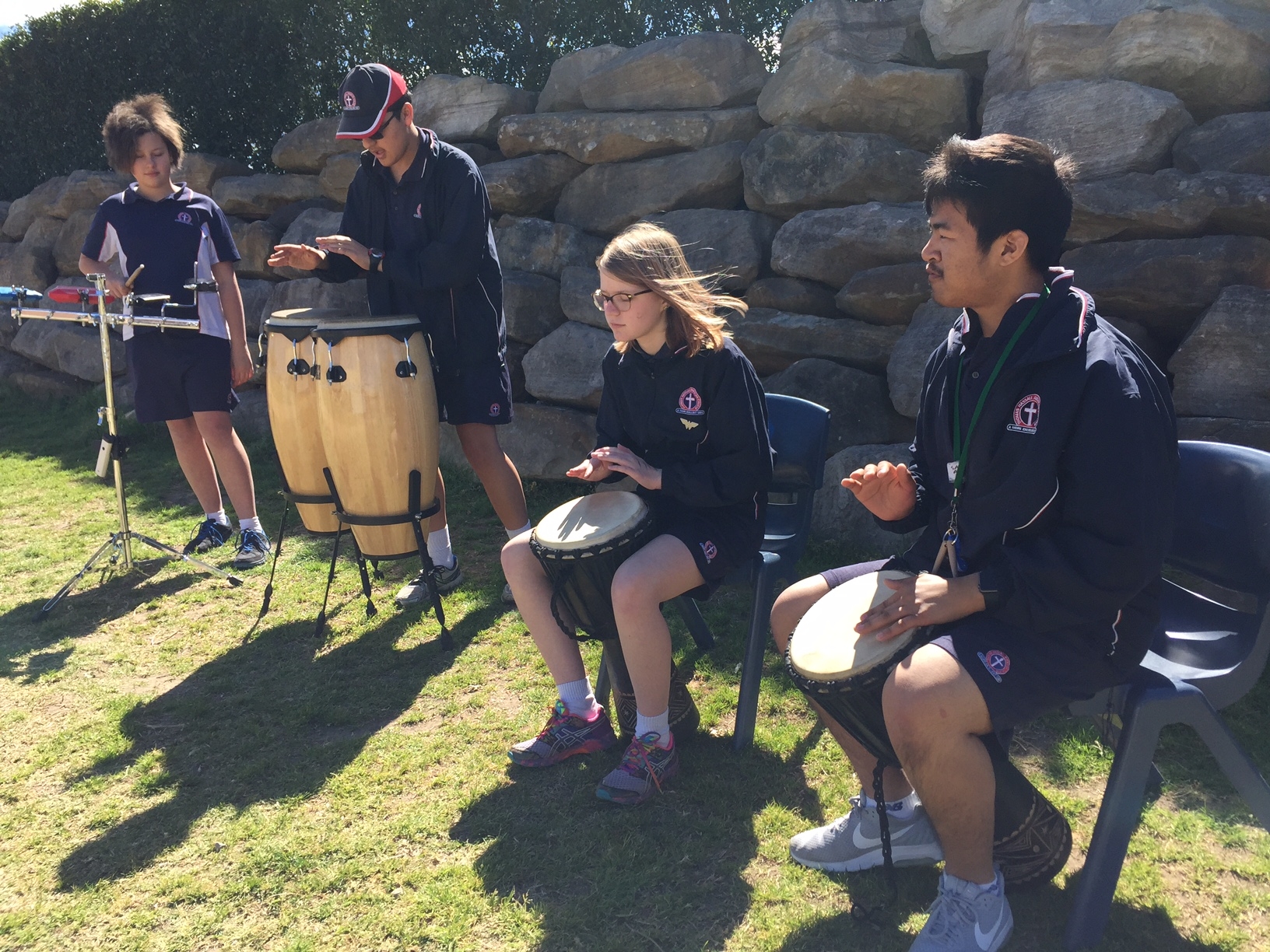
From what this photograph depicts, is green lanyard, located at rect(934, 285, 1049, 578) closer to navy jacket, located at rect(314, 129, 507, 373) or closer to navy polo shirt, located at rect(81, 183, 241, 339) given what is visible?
navy jacket, located at rect(314, 129, 507, 373)

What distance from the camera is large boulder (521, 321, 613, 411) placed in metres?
5.16

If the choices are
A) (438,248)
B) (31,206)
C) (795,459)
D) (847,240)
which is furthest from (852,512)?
(31,206)

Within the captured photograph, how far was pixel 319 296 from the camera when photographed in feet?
20.7

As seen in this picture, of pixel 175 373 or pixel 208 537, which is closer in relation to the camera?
pixel 175 373

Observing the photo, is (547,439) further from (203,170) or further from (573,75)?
(203,170)

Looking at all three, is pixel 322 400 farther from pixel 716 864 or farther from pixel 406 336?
pixel 716 864

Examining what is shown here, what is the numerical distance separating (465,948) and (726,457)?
1.36m

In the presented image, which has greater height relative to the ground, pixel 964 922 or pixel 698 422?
pixel 698 422

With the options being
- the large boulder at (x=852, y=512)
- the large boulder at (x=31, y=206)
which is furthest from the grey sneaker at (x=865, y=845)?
the large boulder at (x=31, y=206)

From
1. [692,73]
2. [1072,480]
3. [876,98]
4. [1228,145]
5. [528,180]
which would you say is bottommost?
[1072,480]

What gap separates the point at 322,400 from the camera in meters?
3.46

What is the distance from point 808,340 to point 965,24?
1588 mm

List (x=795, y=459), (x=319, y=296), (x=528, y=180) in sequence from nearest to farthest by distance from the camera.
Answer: (x=795, y=459)
(x=528, y=180)
(x=319, y=296)

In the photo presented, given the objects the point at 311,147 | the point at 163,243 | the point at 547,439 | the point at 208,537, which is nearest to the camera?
the point at 163,243
